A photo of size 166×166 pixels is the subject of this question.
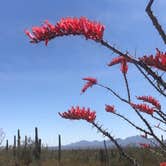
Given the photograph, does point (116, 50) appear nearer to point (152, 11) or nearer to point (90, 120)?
point (152, 11)

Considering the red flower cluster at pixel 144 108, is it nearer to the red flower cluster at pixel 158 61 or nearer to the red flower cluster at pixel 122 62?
the red flower cluster at pixel 122 62

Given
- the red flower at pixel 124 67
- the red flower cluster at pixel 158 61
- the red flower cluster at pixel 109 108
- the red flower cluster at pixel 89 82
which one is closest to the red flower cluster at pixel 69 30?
the red flower cluster at pixel 158 61

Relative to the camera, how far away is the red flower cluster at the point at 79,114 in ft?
9.37

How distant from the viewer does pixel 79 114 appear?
2957 millimetres

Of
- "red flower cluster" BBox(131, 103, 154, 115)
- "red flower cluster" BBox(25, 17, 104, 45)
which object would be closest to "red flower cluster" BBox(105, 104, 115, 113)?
"red flower cluster" BBox(131, 103, 154, 115)

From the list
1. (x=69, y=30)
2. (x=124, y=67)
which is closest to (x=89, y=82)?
(x=124, y=67)

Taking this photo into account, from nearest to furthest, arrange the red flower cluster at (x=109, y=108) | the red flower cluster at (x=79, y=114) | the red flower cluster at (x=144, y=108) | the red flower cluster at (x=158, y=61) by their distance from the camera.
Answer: the red flower cluster at (x=158, y=61) < the red flower cluster at (x=79, y=114) < the red flower cluster at (x=144, y=108) < the red flower cluster at (x=109, y=108)

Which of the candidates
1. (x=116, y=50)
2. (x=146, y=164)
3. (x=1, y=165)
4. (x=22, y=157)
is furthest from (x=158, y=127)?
(x=22, y=157)

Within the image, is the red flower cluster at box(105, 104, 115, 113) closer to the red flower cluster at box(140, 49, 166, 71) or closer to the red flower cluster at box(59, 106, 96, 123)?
the red flower cluster at box(59, 106, 96, 123)

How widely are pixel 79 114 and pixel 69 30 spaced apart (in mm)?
1145

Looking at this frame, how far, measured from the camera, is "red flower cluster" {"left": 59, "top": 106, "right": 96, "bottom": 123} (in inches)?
112

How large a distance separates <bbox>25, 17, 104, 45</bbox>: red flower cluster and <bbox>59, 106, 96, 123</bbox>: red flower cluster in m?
0.87

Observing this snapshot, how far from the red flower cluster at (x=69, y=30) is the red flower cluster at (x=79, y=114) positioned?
0.87m

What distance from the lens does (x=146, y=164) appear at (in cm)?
2648
